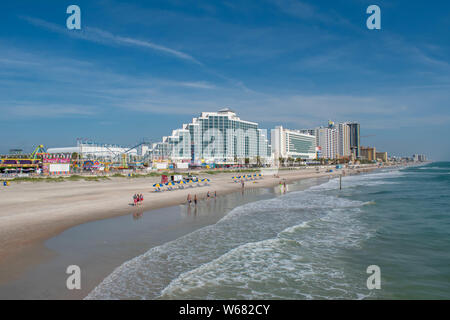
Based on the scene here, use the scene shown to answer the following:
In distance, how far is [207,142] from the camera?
5221 inches

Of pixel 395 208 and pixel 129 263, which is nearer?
pixel 129 263

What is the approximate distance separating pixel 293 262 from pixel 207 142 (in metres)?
122

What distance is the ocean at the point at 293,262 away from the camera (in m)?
8.84

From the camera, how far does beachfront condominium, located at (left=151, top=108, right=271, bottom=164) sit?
5118 inches

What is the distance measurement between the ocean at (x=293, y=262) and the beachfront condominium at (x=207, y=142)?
356 ft

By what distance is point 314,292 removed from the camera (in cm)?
890

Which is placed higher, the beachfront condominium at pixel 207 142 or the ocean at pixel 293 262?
the beachfront condominium at pixel 207 142

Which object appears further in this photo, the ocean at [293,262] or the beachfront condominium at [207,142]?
the beachfront condominium at [207,142]

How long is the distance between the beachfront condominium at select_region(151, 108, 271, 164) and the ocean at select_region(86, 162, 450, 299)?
356 feet
